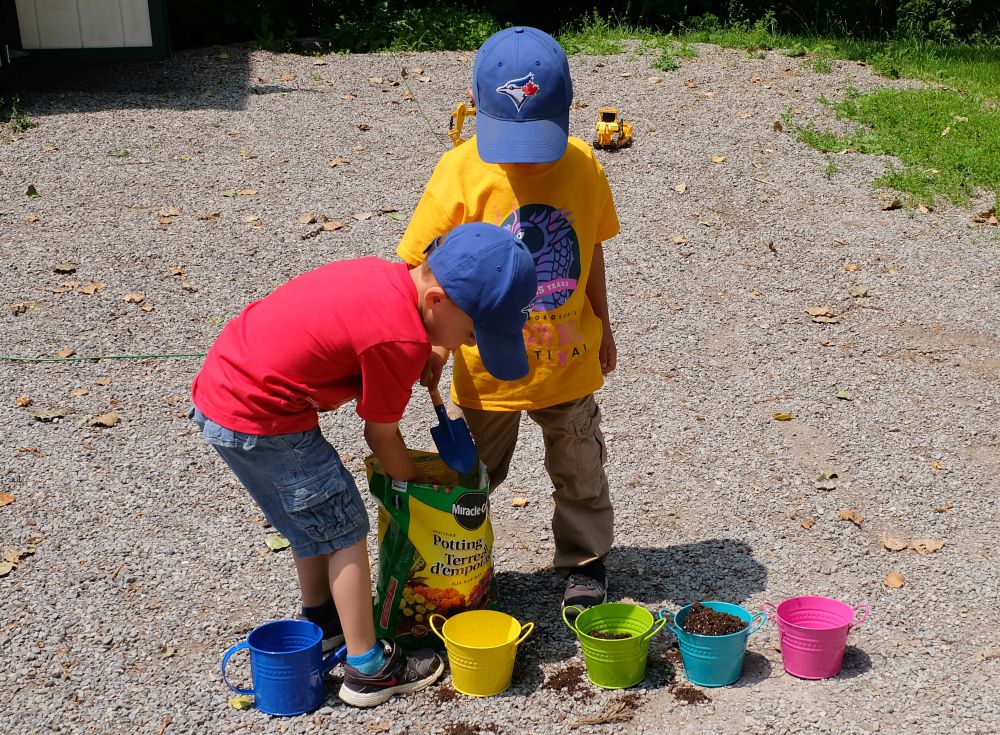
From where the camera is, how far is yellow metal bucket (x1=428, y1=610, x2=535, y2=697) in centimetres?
320

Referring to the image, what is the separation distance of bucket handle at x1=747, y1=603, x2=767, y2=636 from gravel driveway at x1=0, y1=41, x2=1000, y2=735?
0.18 feet

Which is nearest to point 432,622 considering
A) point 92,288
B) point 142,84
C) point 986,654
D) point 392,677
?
point 392,677

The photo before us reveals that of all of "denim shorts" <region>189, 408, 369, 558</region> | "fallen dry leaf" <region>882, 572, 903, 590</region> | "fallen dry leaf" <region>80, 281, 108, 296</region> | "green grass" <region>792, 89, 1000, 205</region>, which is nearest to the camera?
"denim shorts" <region>189, 408, 369, 558</region>

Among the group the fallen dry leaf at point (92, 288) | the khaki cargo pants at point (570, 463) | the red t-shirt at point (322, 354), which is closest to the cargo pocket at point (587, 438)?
the khaki cargo pants at point (570, 463)

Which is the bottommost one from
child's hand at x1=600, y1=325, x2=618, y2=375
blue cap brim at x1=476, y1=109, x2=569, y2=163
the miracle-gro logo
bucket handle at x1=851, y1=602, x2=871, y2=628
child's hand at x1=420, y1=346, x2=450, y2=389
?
bucket handle at x1=851, y1=602, x2=871, y2=628

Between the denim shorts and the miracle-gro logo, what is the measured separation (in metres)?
0.30

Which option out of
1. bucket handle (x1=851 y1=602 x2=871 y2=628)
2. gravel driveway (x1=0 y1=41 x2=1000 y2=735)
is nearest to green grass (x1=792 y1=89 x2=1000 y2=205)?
gravel driveway (x1=0 y1=41 x2=1000 y2=735)

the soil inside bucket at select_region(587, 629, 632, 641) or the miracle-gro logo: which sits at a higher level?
the miracle-gro logo

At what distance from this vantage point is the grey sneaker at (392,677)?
10.5ft

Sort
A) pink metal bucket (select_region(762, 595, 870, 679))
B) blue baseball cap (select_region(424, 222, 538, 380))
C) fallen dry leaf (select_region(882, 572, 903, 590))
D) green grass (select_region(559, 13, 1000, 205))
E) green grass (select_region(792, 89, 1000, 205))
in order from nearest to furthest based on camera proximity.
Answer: blue baseball cap (select_region(424, 222, 538, 380)) → pink metal bucket (select_region(762, 595, 870, 679)) → fallen dry leaf (select_region(882, 572, 903, 590)) → green grass (select_region(792, 89, 1000, 205)) → green grass (select_region(559, 13, 1000, 205))

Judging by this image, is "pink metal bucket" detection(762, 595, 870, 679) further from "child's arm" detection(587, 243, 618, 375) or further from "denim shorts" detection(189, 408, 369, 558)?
"denim shorts" detection(189, 408, 369, 558)

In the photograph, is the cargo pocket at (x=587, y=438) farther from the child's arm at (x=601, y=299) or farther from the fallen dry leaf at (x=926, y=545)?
the fallen dry leaf at (x=926, y=545)

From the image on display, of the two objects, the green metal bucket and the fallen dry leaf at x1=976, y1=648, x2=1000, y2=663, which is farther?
the fallen dry leaf at x1=976, y1=648, x2=1000, y2=663

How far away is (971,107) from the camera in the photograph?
8.78m
